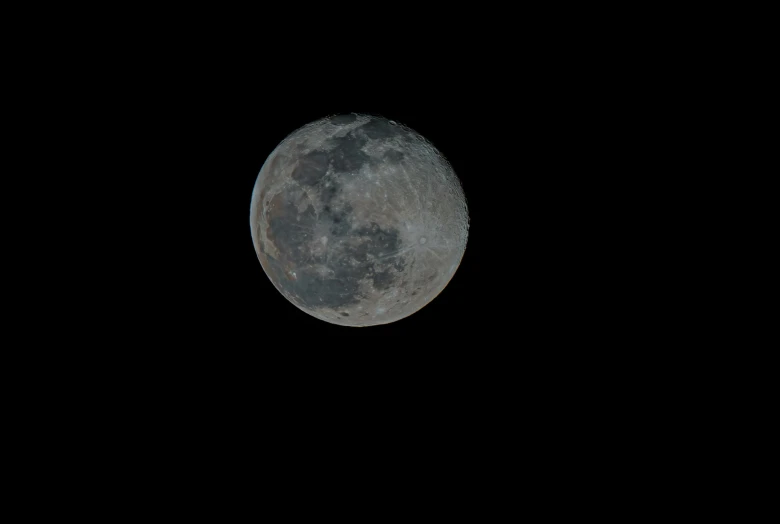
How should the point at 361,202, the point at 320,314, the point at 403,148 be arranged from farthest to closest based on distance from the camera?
the point at 320,314 < the point at 403,148 < the point at 361,202

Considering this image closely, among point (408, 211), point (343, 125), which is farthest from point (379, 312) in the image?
point (343, 125)

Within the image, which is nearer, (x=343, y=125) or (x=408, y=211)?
(x=408, y=211)

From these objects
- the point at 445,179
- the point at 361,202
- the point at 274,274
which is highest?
the point at 445,179

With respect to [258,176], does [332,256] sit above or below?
below

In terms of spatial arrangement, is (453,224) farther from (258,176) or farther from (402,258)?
(258,176)

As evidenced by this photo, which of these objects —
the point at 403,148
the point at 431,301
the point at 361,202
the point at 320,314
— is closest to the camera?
the point at 361,202

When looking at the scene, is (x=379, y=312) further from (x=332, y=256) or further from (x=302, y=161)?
→ (x=302, y=161)

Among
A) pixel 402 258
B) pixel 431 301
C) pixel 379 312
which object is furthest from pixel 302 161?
pixel 431 301
